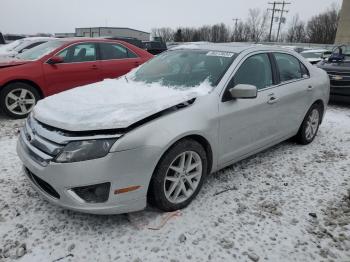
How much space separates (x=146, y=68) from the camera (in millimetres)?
4227

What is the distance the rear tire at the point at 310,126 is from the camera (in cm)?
480

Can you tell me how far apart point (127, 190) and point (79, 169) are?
0.42 m

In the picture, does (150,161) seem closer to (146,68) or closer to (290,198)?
(290,198)

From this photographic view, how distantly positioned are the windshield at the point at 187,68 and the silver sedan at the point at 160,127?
13 millimetres

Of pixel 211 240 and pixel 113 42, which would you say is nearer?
pixel 211 240

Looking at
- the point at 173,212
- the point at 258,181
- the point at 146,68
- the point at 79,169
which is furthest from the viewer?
the point at 146,68

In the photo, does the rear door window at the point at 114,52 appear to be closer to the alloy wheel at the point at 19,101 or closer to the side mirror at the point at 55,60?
the side mirror at the point at 55,60

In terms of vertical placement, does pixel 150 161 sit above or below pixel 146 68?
below

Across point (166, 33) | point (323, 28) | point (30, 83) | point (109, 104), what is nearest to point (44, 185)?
point (109, 104)

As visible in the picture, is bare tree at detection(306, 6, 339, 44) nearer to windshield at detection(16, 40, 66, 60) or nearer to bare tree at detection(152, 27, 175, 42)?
bare tree at detection(152, 27, 175, 42)

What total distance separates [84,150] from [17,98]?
164 inches

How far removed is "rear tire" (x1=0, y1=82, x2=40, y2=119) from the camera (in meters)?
5.75

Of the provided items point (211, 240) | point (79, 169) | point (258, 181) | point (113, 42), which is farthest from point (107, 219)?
point (113, 42)

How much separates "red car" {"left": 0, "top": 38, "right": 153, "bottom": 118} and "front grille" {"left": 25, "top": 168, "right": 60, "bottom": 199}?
11.5ft
